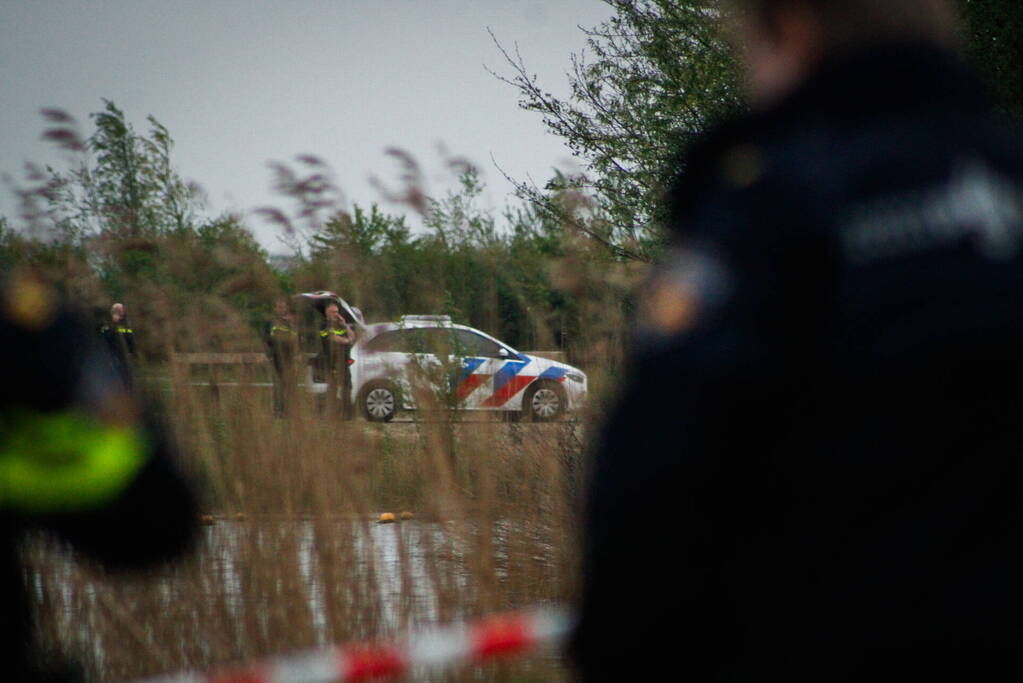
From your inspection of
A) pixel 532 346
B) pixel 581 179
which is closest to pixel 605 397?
pixel 532 346

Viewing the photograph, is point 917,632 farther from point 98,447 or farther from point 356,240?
point 356,240

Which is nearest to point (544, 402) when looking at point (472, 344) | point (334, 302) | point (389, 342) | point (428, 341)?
point (472, 344)

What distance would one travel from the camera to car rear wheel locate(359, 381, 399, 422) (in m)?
3.66

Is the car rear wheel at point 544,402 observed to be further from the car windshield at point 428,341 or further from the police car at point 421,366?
the car windshield at point 428,341

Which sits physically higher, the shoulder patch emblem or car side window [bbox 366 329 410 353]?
car side window [bbox 366 329 410 353]

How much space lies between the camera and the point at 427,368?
366 centimetres

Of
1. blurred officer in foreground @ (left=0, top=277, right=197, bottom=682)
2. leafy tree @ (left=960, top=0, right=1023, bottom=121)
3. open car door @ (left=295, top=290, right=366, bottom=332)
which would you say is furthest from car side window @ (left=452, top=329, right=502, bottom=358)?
leafy tree @ (left=960, top=0, right=1023, bottom=121)

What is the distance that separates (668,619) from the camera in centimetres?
83

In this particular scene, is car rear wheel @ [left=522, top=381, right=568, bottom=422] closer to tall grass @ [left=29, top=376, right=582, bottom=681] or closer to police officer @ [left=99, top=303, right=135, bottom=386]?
tall grass @ [left=29, top=376, right=582, bottom=681]

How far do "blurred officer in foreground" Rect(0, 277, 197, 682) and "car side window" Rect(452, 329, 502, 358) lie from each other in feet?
8.19

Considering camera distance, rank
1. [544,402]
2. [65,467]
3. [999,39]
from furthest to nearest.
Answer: [999,39] < [544,402] < [65,467]

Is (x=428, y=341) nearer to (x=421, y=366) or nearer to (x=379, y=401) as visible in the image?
(x=421, y=366)

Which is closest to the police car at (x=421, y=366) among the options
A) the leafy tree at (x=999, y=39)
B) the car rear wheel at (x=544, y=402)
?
the car rear wheel at (x=544, y=402)

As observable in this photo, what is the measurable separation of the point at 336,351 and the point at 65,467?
249cm
